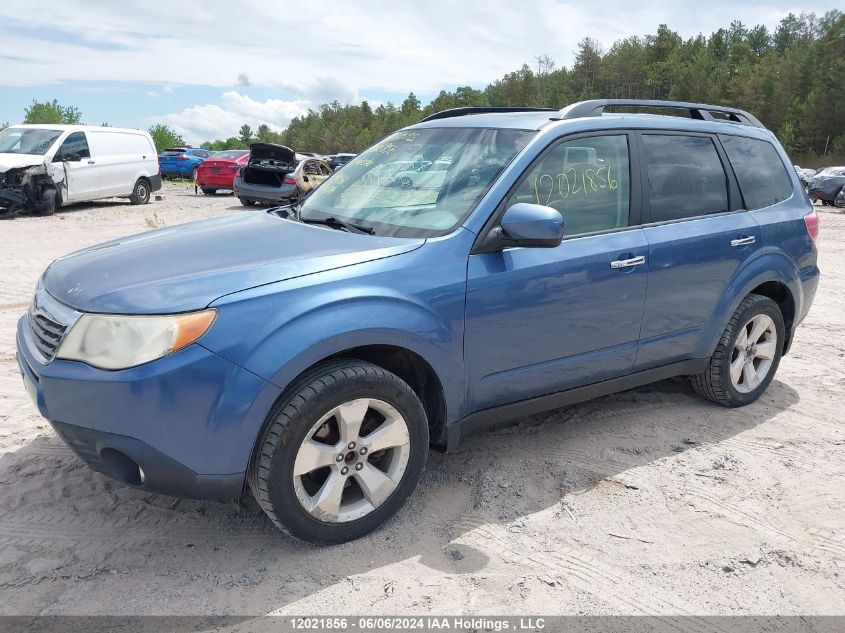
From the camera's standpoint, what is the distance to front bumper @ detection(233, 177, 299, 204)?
53.8ft

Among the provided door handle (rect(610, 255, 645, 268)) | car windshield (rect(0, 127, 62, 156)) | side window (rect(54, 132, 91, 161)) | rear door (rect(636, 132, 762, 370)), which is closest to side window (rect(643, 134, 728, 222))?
A: rear door (rect(636, 132, 762, 370))

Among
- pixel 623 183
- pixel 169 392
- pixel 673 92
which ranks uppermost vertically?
pixel 673 92

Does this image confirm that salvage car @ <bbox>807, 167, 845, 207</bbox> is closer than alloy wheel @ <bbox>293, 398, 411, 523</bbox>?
No

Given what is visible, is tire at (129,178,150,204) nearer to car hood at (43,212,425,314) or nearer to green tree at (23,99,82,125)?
car hood at (43,212,425,314)

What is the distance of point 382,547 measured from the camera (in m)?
3.01

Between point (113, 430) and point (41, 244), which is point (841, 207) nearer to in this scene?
point (41, 244)

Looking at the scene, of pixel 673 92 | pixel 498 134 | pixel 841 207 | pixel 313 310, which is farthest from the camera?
pixel 673 92

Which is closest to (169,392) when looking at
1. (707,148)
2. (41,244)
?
(707,148)

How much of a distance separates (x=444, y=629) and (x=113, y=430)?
1.36 meters

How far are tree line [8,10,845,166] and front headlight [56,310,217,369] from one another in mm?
43833

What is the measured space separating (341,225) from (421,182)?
18.3 inches

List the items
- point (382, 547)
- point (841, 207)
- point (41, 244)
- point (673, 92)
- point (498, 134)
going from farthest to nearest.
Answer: point (673, 92), point (841, 207), point (41, 244), point (498, 134), point (382, 547)

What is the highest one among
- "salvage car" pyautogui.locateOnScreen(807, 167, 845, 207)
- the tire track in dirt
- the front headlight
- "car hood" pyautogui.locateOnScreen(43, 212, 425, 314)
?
"salvage car" pyautogui.locateOnScreen(807, 167, 845, 207)

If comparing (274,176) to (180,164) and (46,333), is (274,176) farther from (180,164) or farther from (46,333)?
(180,164)
